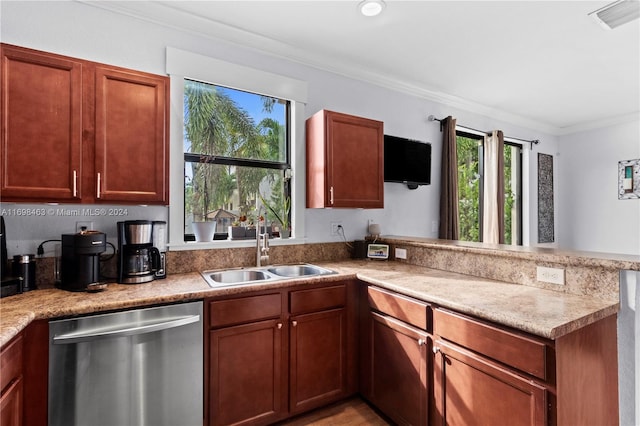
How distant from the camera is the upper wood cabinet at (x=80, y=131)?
5.27ft

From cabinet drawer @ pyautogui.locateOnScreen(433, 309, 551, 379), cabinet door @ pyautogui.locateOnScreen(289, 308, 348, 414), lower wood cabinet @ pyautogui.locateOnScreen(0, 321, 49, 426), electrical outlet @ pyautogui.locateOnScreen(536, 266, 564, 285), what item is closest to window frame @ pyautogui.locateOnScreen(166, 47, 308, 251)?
cabinet door @ pyautogui.locateOnScreen(289, 308, 348, 414)

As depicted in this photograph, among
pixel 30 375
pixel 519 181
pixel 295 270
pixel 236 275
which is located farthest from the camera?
pixel 519 181

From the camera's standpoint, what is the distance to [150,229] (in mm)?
1964

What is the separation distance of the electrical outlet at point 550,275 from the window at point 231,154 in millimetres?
1899

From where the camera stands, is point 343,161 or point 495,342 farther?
point 343,161

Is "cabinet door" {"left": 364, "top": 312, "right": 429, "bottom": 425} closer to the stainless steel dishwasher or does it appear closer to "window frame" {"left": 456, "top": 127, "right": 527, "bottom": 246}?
the stainless steel dishwasher

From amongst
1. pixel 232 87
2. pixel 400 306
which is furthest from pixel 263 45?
pixel 400 306

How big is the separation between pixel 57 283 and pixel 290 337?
1.38 m

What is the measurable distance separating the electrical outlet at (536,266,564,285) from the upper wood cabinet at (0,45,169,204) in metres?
2.27

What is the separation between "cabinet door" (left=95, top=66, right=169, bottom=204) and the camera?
1.81 m

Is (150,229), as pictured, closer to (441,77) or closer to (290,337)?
(290,337)

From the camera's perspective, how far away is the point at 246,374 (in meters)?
1.87

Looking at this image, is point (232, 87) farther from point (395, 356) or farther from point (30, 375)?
point (395, 356)

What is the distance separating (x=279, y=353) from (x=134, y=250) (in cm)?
109
